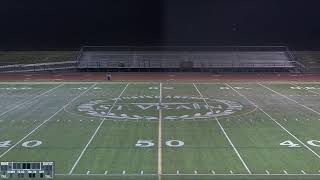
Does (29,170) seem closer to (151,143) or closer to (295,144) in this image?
(151,143)

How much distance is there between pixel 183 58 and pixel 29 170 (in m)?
35.1

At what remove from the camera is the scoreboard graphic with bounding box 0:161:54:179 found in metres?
8.52

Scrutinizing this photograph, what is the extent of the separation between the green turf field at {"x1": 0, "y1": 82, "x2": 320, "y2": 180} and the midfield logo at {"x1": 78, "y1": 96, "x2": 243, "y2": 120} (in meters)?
0.03

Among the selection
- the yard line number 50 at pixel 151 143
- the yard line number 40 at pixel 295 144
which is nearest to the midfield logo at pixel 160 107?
the yard line number 50 at pixel 151 143

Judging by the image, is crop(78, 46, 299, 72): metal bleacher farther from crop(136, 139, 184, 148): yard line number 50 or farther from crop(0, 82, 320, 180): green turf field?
crop(136, 139, 184, 148): yard line number 50

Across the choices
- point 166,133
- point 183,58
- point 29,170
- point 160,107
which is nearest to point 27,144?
point 166,133

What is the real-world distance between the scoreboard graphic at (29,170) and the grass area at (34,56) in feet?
114

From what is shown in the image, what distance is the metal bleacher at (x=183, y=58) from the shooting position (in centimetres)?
4153

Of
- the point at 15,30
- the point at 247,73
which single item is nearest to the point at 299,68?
the point at 247,73

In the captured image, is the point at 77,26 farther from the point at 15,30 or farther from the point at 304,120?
the point at 304,120

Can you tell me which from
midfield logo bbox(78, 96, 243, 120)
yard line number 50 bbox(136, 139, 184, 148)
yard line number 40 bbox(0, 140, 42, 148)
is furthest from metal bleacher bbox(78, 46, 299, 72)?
yard line number 40 bbox(0, 140, 42, 148)

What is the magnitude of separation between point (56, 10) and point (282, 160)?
33.8m

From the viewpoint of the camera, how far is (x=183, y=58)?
43.1m

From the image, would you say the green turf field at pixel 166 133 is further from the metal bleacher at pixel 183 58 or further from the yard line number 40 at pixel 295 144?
the metal bleacher at pixel 183 58
